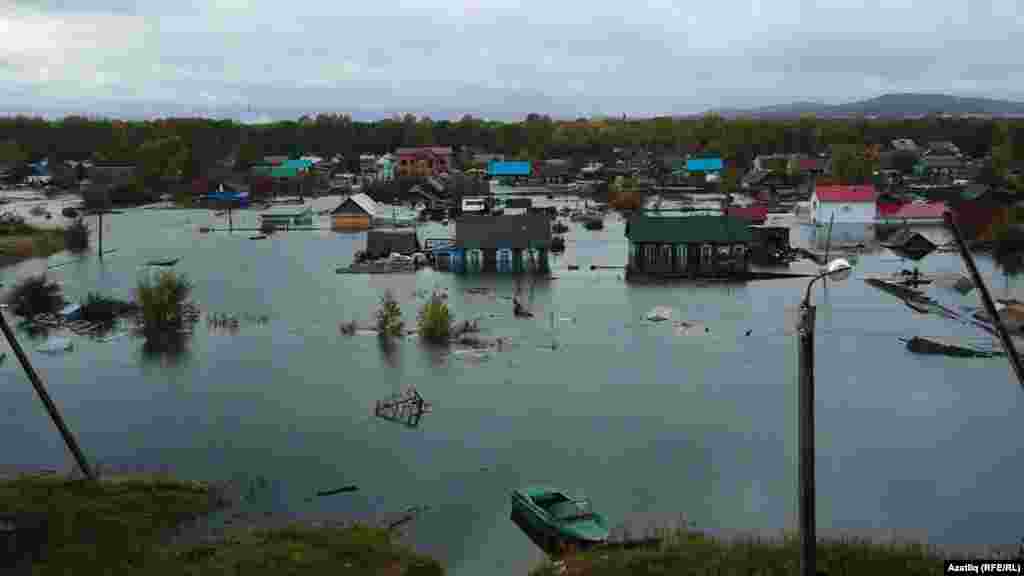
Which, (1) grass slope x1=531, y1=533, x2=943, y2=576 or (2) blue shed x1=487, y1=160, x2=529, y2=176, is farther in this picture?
(2) blue shed x1=487, y1=160, x2=529, y2=176

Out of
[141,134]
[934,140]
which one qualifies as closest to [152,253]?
[141,134]

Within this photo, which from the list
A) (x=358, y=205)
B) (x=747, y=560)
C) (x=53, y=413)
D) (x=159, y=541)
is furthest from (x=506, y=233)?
(x=747, y=560)

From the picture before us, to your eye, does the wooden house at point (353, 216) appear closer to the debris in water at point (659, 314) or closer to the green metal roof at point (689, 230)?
the green metal roof at point (689, 230)

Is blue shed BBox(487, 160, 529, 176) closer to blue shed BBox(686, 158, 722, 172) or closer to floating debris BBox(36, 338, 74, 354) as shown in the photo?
blue shed BBox(686, 158, 722, 172)

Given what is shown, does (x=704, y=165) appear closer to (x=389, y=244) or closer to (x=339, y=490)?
(x=389, y=244)

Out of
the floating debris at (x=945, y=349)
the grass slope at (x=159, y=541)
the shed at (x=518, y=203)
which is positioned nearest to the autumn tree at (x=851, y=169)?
the shed at (x=518, y=203)

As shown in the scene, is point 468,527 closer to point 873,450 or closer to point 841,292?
point 873,450

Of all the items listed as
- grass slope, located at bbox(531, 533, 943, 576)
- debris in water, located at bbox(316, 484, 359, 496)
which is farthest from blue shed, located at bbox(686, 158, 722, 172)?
grass slope, located at bbox(531, 533, 943, 576)
